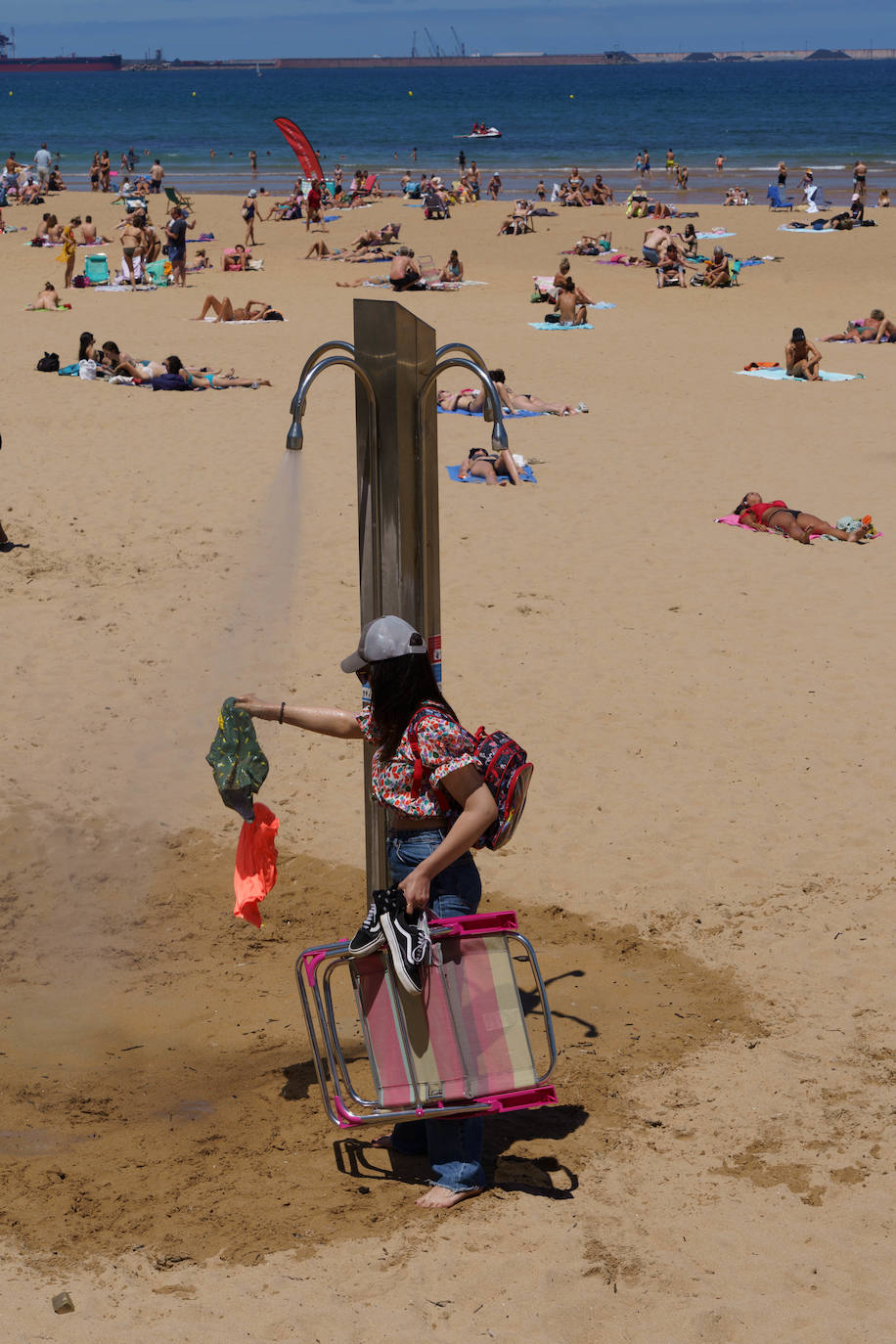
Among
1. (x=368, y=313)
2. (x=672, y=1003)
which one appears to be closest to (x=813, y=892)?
(x=672, y=1003)

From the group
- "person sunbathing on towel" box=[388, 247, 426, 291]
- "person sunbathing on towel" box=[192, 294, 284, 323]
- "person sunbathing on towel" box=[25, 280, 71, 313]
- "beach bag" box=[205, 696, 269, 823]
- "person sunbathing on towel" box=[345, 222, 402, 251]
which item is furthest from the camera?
"person sunbathing on towel" box=[345, 222, 402, 251]

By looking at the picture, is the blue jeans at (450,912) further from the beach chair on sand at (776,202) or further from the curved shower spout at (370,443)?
the beach chair on sand at (776,202)

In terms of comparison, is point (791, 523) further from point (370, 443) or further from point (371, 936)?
point (371, 936)

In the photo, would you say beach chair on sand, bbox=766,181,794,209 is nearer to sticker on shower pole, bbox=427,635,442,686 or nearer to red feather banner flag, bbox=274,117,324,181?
red feather banner flag, bbox=274,117,324,181

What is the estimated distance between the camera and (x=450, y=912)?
473cm

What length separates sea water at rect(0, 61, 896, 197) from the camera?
2308 inches

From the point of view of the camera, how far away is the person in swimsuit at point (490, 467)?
48.0ft

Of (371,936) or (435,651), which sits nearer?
(371,936)

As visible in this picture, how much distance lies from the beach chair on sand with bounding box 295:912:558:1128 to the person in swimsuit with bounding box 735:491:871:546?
28.8 ft

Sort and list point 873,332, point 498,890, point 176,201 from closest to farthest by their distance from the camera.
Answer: point 498,890 → point 873,332 → point 176,201

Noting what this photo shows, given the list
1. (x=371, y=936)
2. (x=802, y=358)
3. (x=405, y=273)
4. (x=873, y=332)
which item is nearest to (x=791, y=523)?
(x=802, y=358)

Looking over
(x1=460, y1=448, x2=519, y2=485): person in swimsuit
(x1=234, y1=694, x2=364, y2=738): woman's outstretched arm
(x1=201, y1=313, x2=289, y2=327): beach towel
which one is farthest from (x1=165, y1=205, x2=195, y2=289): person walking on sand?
(x1=234, y1=694, x2=364, y2=738): woman's outstretched arm

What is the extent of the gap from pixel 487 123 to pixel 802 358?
80.9 metres

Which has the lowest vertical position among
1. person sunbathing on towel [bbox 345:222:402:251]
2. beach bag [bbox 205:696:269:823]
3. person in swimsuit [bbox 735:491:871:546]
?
person in swimsuit [bbox 735:491:871:546]
